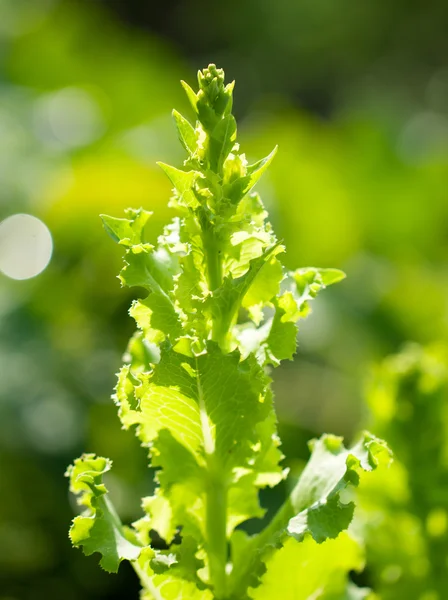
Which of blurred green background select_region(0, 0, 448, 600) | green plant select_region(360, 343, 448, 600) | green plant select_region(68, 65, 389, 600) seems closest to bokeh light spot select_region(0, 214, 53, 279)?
blurred green background select_region(0, 0, 448, 600)

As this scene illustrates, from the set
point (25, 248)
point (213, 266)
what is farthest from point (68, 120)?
point (213, 266)

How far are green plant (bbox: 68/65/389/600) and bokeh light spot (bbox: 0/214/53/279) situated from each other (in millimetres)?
1592

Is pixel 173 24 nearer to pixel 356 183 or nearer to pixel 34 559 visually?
pixel 356 183

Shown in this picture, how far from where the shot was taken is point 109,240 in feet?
6.97

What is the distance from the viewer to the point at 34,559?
1.52 m

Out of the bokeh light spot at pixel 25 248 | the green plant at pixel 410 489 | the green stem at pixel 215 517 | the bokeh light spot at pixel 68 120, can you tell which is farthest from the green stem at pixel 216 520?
the bokeh light spot at pixel 68 120

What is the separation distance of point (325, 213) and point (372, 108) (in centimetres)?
148

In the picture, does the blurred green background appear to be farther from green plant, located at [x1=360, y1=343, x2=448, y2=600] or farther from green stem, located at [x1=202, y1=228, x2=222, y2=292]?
green stem, located at [x1=202, y1=228, x2=222, y2=292]

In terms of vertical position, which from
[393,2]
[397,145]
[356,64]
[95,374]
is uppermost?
[393,2]

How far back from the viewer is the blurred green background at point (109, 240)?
1.67 meters

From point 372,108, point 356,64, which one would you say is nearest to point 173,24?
point 356,64

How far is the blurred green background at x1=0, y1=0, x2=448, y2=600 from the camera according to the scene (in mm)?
1671

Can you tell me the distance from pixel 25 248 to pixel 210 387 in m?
1.73

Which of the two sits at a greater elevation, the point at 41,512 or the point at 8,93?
the point at 8,93
